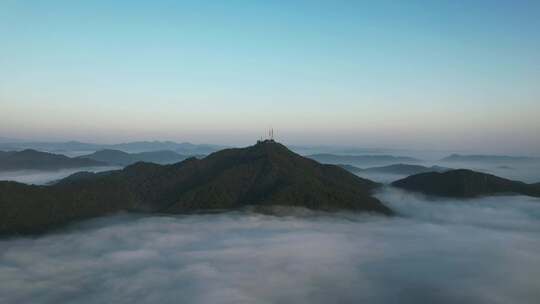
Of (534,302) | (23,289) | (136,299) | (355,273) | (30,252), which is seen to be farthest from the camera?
(30,252)

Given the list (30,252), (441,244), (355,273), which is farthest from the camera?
(441,244)

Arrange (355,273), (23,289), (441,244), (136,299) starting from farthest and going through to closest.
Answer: (441,244) < (355,273) < (23,289) < (136,299)

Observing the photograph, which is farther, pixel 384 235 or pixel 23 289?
pixel 384 235

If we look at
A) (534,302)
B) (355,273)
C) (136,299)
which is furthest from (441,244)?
(136,299)

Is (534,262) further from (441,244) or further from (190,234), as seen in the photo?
(190,234)

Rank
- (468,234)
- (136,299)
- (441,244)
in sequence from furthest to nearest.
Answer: (468,234) → (441,244) → (136,299)

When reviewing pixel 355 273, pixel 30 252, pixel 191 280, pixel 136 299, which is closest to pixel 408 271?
pixel 355 273

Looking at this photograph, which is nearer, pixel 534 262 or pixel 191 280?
pixel 191 280

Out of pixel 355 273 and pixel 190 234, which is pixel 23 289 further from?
pixel 355 273
